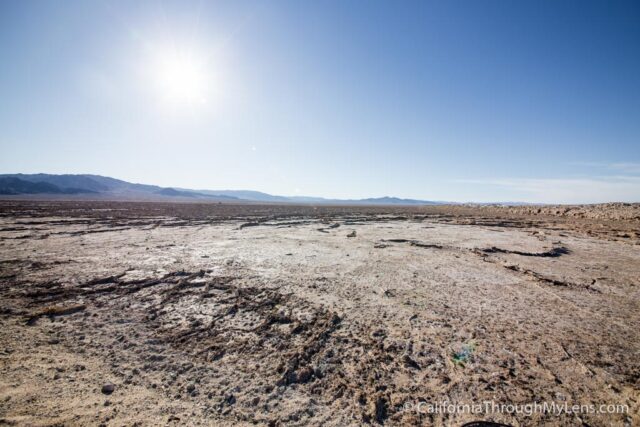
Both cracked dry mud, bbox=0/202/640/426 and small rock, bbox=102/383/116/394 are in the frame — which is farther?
small rock, bbox=102/383/116/394

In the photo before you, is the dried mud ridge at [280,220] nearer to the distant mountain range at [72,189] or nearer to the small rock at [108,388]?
the small rock at [108,388]

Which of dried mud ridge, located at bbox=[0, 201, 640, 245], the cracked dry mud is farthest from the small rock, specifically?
dried mud ridge, located at bbox=[0, 201, 640, 245]

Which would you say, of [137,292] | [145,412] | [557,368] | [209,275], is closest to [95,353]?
[145,412]

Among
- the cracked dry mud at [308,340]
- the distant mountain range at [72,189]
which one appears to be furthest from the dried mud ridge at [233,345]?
the distant mountain range at [72,189]

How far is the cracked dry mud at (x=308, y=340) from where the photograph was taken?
7.18 ft

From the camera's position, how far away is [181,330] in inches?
133

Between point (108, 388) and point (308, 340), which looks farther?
point (308, 340)

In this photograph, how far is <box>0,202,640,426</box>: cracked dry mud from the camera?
7.18ft

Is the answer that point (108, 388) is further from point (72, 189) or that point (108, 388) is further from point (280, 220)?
point (72, 189)

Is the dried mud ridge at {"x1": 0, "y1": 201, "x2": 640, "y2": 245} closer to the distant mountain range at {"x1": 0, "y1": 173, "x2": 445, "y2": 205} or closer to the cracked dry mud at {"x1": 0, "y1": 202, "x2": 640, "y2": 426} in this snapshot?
the cracked dry mud at {"x1": 0, "y1": 202, "x2": 640, "y2": 426}

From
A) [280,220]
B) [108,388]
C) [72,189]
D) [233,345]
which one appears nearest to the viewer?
[108,388]

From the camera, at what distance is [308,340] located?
3.12 meters

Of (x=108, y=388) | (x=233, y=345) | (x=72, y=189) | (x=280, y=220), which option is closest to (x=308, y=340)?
(x=233, y=345)

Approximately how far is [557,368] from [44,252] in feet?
34.5
